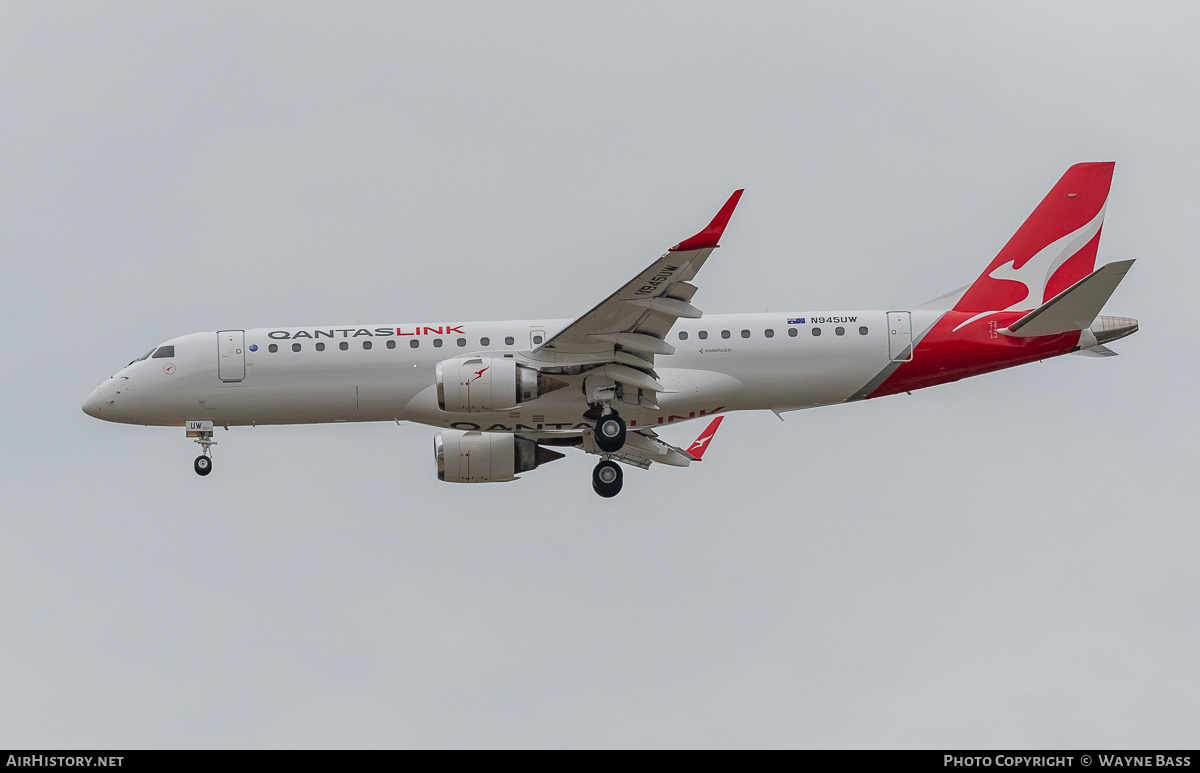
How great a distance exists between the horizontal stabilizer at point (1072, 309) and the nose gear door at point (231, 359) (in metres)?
18.5

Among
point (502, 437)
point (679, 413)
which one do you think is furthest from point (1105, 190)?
point (502, 437)

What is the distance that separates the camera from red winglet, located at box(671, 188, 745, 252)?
3166 cm

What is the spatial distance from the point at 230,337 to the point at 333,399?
10.4 ft

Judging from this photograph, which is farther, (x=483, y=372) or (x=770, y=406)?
(x=770, y=406)

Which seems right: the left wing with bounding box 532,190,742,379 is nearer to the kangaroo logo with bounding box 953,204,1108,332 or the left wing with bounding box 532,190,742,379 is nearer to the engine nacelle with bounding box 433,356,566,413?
the engine nacelle with bounding box 433,356,566,413

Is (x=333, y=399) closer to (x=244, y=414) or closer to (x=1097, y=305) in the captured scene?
(x=244, y=414)

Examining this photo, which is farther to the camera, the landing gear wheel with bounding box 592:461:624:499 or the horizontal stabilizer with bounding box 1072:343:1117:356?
the landing gear wheel with bounding box 592:461:624:499

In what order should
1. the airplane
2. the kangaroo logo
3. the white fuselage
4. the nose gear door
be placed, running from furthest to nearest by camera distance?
the kangaroo logo < the nose gear door < the white fuselage < the airplane

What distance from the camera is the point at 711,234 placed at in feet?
104

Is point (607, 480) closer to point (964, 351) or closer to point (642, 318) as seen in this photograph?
point (642, 318)

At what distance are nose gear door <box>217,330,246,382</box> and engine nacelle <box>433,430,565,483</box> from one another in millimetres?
5492

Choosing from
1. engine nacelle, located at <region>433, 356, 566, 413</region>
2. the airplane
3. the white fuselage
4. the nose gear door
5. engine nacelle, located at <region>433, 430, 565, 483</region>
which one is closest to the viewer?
engine nacelle, located at <region>433, 356, 566, 413</region>

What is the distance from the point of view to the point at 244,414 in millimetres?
37719

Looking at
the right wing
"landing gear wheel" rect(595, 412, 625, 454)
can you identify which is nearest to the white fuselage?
"landing gear wheel" rect(595, 412, 625, 454)
